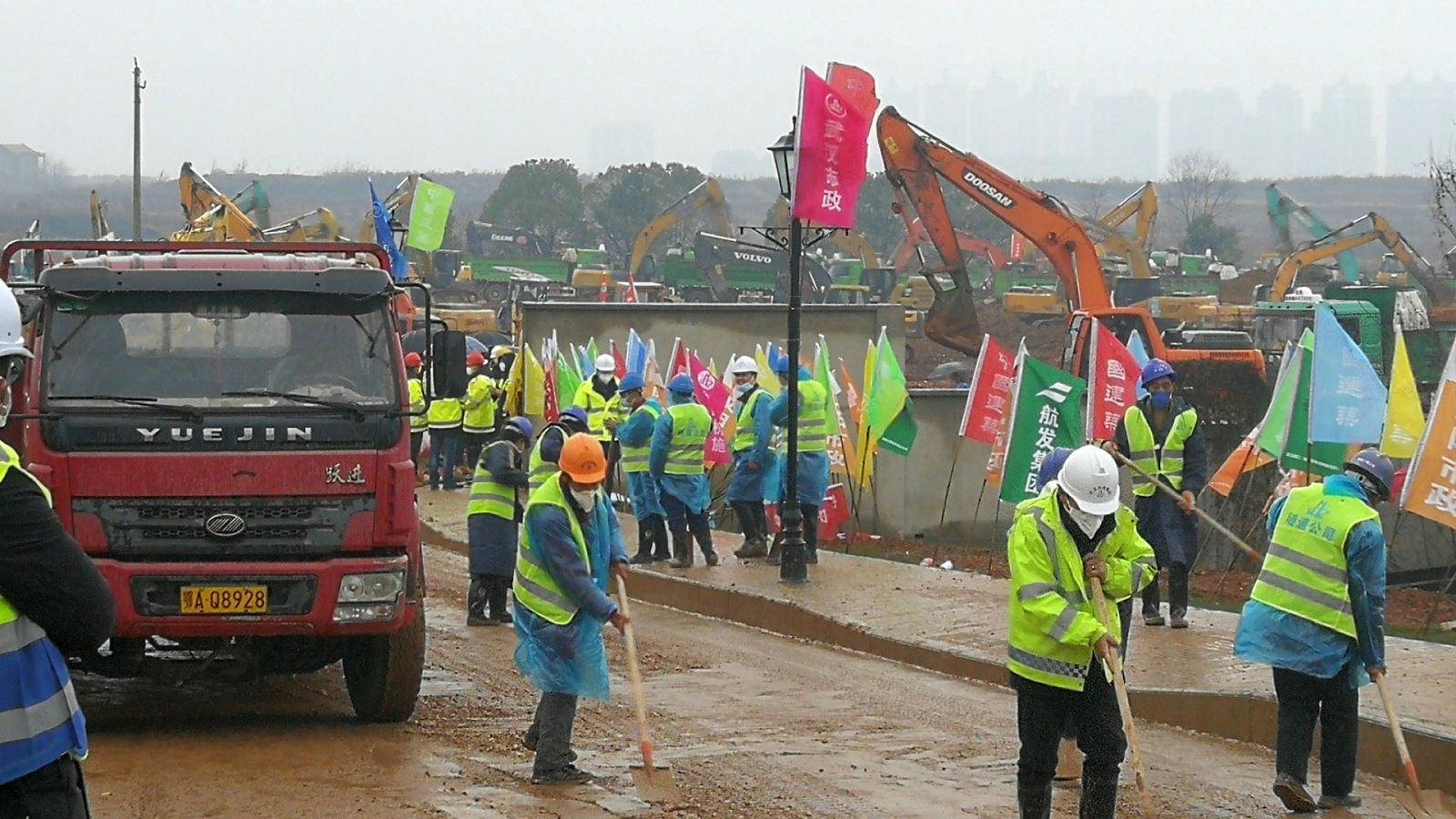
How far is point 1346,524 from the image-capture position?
8.41m

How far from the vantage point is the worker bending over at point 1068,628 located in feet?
24.0

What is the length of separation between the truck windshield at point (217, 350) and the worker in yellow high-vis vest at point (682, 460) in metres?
7.95

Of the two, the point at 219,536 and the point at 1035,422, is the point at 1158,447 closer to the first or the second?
the point at 1035,422

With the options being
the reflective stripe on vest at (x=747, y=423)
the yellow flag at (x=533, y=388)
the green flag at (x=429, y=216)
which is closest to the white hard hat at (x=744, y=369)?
the reflective stripe on vest at (x=747, y=423)

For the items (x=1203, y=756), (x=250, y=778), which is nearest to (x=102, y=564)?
(x=250, y=778)

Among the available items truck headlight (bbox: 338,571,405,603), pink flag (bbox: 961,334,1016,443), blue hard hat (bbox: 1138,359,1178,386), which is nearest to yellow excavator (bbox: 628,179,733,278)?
pink flag (bbox: 961,334,1016,443)

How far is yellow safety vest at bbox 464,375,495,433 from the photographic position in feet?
88.5

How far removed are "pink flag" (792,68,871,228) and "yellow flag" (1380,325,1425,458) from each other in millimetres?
4974

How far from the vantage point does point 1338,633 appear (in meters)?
8.51

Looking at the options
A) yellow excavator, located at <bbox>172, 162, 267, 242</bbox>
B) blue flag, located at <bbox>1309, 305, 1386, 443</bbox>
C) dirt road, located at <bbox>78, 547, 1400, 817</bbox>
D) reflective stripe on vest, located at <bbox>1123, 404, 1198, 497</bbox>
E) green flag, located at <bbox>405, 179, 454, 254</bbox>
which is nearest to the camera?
dirt road, located at <bbox>78, 547, 1400, 817</bbox>

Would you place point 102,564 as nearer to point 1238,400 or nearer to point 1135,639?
point 1135,639

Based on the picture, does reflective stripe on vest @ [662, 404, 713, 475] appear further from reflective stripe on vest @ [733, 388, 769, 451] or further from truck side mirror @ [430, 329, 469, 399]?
truck side mirror @ [430, 329, 469, 399]

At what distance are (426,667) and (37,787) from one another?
840cm

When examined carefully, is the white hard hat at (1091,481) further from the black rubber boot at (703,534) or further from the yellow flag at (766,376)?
the yellow flag at (766,376)
